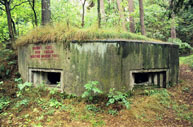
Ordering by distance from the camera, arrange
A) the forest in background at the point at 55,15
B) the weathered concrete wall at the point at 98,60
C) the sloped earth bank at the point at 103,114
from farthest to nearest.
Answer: the forest in background at the point at 55,15 < the weathered concrete wall at the point at 98,60 < the sloped earth bank at the point at 103,114

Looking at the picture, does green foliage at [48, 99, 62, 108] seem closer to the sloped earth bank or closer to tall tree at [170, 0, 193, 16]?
the sloped earth bank

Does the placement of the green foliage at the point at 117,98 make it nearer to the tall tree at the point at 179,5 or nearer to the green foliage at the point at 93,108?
the green foliage at the point at 93,108

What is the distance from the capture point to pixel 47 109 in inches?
155

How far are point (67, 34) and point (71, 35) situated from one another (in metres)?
0.13

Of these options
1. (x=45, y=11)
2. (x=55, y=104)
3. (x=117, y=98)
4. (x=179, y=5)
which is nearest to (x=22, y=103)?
(x=55, y=104)

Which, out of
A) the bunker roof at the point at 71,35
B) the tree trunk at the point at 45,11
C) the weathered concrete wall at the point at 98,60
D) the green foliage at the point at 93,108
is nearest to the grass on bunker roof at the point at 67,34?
the bunker roof at the point at 71,35

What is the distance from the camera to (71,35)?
4477 mm

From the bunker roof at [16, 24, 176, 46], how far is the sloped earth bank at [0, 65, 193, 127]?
1.86 meters

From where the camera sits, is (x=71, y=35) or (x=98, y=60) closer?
(x=98, y=60)

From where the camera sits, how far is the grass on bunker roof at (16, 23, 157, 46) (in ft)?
14.4

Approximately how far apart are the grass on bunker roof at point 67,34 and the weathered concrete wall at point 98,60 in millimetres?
191

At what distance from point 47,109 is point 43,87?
3.42 feet

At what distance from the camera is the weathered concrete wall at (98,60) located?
419cm

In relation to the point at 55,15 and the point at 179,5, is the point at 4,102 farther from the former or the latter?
the point at 55,15
